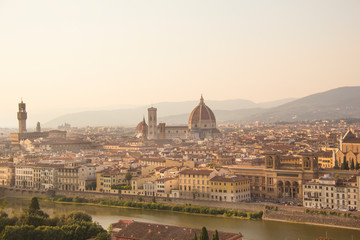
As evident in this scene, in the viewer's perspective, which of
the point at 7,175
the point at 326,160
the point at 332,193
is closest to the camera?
the point at 332,193

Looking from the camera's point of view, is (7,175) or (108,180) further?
(7,175)

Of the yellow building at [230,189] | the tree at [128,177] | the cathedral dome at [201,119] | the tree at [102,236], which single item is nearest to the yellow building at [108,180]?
the tree at [128,177]

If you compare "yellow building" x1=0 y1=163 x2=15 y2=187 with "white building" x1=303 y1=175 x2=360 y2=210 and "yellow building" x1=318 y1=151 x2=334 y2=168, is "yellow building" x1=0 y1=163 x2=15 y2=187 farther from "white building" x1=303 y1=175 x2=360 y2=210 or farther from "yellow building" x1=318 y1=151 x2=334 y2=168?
"white building" x1=303 y1=175 x2=360 y2=210

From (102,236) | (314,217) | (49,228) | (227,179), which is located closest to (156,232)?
(102,236)

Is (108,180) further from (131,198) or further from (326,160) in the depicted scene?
(326,160)

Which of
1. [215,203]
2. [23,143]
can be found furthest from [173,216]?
[23,143]

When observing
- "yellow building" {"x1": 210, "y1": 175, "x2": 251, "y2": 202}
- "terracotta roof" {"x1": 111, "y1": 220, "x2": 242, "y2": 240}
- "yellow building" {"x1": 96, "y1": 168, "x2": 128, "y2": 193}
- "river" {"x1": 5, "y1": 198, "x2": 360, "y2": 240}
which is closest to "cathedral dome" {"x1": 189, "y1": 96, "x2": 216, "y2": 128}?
"yellow building" {"x1": 96, "y1": 168, "x2": 128, "y2": 193}
